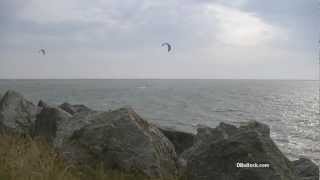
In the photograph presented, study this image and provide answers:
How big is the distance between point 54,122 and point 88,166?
6.22 m

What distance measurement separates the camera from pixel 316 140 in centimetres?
4266

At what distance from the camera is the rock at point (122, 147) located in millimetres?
9555

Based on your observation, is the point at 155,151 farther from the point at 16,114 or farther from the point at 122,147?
the point at 16,114

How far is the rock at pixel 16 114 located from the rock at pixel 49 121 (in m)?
0.55

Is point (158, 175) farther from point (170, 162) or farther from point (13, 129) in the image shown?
point (13, 129)

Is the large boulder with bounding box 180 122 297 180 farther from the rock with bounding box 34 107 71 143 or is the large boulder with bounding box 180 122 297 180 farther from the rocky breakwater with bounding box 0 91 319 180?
the rock with bounding box 34 107 71 143

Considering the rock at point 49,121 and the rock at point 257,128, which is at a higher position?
the rock at point 257,128

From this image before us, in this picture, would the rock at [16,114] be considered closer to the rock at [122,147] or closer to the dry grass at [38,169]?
the rock at [122,147]

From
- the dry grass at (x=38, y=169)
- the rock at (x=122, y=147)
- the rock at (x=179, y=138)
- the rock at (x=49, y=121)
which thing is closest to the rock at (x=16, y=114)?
the rock at (x=49, y=121)

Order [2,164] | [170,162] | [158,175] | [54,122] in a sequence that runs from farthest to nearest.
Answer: [54,122] → [170,162] → [158,175] → [2,164]

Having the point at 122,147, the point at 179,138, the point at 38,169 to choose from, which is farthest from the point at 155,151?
the point at 179,138

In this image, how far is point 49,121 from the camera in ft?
50.4

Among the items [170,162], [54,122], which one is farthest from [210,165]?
[54,122]

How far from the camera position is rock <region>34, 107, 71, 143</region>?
15.0 m
